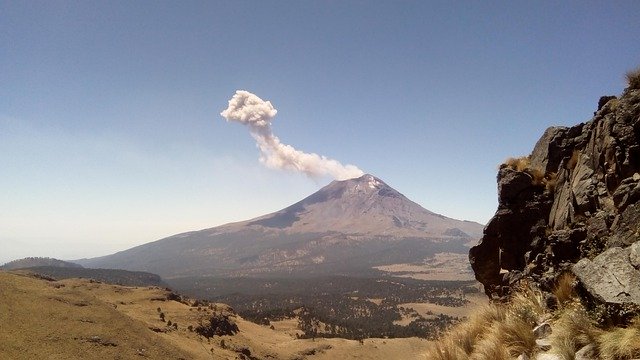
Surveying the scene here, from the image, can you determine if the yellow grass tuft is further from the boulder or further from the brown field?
the brown field

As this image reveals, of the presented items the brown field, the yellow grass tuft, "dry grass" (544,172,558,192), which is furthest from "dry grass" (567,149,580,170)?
the brown field

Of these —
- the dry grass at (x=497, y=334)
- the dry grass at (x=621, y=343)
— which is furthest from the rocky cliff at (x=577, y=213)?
the dry grass at (x=497, y=334)

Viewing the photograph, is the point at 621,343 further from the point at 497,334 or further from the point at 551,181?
the point at 551,181

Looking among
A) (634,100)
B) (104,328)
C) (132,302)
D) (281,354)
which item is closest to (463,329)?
(634,100)

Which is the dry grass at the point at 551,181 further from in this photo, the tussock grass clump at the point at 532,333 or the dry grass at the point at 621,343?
the dry grass at the point at 621,343

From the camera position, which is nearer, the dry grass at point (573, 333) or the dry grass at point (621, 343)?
the dry grass at point (621, 343)

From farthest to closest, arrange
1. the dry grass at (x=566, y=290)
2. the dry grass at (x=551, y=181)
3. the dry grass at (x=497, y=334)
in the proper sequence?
1. the dry grass at (x=551, y=181)
2. the dry grass at (x=566, y=290)
3. the dry grass at (x=497, y=334)

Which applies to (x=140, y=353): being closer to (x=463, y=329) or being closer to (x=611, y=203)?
(x=463, y=329)

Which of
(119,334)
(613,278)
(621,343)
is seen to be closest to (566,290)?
(613,278)
